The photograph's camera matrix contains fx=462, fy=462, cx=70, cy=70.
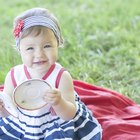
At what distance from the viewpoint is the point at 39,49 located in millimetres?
1826

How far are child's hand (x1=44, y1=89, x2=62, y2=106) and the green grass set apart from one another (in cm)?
101

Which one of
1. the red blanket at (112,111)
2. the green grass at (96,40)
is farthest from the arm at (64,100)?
the green grass at (96,40)

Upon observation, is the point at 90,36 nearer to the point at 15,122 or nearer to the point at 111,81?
the point at 111,81

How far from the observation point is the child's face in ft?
5.98

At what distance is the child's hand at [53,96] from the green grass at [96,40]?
1.01 m

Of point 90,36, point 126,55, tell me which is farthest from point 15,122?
point 90,36

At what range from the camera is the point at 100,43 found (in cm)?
351

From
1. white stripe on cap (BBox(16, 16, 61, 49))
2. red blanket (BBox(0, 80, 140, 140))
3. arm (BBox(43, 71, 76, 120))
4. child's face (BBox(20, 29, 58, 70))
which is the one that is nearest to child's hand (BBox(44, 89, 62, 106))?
arm (BBox(43, 71, 76, 120))

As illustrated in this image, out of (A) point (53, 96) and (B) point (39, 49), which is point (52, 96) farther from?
(B) point (39, 49)

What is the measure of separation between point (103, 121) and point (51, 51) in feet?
1.84

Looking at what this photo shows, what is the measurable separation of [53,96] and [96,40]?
72.1 inches

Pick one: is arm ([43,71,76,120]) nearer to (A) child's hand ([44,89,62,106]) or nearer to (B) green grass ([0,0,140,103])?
(A) child's hand ([44,89,62,106])

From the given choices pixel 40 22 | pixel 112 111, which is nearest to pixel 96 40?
pixel 112 111

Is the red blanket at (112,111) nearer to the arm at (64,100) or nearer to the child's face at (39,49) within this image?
the arm at (64,100)
